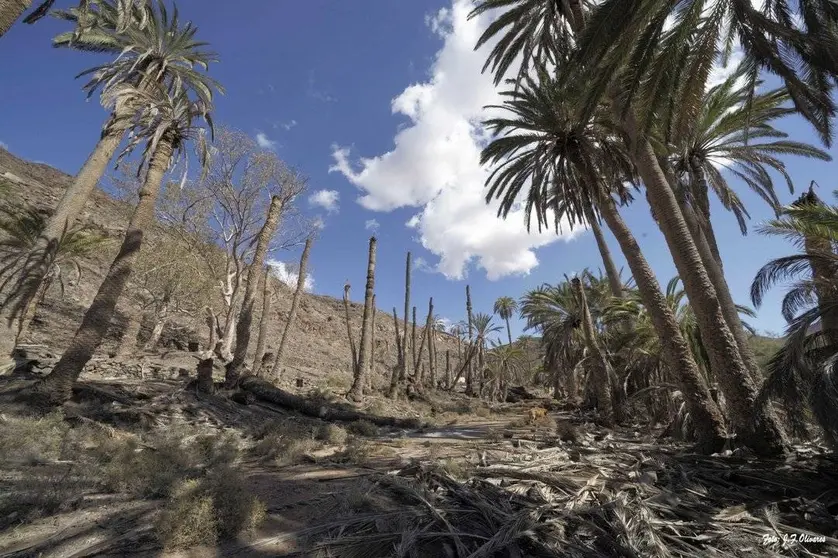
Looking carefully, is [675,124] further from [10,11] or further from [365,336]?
[365,336]

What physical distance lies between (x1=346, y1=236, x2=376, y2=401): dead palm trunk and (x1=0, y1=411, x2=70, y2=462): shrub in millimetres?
10108

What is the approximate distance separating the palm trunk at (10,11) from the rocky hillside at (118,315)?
38.9 feet

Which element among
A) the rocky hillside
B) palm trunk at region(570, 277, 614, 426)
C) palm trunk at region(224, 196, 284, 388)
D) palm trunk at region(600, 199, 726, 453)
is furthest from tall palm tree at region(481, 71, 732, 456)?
the rocky hillside

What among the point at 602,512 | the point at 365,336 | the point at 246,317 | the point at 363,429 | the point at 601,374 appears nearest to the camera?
the point at 602,512

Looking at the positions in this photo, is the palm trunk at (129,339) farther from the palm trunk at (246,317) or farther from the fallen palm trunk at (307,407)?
the fallen palm trunk at (307,407)

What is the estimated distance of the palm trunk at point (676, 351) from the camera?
649 centimetres

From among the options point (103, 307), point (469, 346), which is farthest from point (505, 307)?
point (103, 307)

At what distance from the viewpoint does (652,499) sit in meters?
3.92

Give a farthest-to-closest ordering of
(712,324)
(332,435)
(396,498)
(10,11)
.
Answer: (332,435)
(712,324)
(10,11)
(396,498)

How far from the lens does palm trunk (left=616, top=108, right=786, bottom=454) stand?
570cm

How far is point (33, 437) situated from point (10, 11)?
588 cm

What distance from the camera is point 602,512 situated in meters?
3.57

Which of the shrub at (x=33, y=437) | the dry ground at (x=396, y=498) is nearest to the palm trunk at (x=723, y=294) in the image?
the dry ground at (x=396, y=498)

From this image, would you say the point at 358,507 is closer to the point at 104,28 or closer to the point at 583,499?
the point at 583,499
